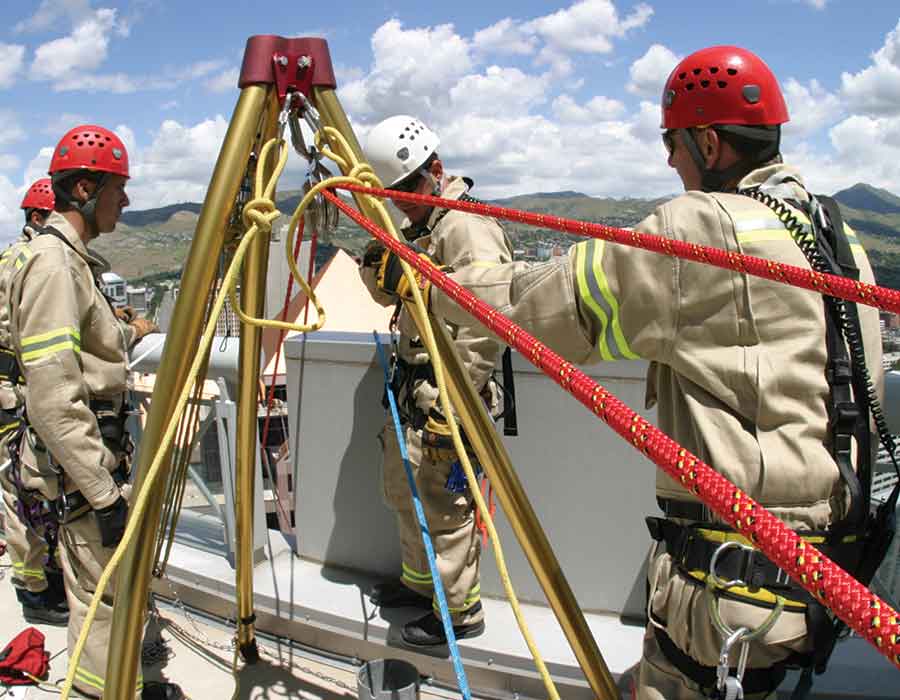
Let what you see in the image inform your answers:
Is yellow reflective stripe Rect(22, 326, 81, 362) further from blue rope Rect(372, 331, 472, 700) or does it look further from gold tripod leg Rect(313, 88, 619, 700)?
gold tripod leg Rect(313, 88, 619, 700)

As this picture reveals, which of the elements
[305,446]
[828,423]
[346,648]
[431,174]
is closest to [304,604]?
[346,648]

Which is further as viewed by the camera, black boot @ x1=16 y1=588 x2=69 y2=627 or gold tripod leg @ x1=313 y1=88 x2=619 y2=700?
black boot @ x1=16 y1=588 x2=69 y2=627

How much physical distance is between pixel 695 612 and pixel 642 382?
1565 millimetres

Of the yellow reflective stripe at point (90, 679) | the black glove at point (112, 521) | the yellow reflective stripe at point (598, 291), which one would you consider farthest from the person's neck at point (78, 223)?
the yellow reflective stripe at point (598, 291)

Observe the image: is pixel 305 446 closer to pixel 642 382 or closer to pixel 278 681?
pixel 278 681

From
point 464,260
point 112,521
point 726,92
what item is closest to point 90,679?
point 112,521

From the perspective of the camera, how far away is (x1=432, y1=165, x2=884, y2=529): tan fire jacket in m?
1.50

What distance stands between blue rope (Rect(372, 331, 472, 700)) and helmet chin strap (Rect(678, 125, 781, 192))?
1368mm

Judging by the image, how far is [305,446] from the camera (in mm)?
3941

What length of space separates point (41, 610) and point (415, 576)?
2.00m

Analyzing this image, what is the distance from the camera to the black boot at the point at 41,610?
3664 mm

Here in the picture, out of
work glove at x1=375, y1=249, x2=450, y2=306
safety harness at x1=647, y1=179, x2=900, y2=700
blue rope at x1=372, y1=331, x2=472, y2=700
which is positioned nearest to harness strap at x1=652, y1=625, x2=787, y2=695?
safety harness at x1=647, y1=179, x2=900, y2=700

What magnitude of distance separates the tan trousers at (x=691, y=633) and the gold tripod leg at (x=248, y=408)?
157 cm

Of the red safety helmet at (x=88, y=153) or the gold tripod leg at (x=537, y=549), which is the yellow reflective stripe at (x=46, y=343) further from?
the gold tripod leg at (x=537, y=549)
